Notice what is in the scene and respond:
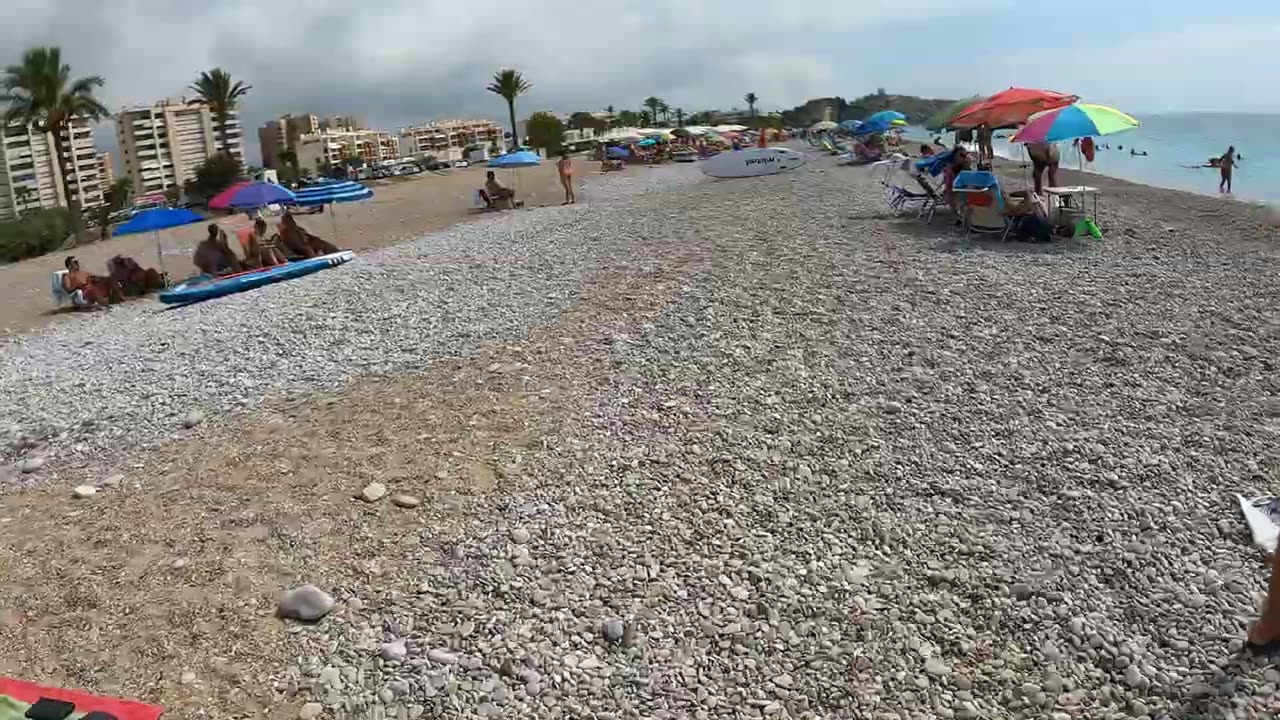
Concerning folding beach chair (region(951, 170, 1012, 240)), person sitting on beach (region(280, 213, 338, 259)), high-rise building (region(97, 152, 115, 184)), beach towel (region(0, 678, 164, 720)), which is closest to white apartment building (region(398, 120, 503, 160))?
high-rise building (region(97, 152, 115, 184))

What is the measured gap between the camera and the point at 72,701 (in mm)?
3549

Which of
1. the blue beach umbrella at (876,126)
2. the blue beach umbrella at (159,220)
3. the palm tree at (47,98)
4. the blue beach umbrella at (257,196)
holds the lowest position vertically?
the blue beach umbrella at (159,220)

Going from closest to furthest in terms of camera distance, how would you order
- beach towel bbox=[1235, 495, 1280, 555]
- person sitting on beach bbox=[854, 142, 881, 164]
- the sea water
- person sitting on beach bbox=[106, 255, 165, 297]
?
beach towel bbox=[1235, 495, 1280, 555], person sitting on beach bbox=[106, 255, 165, 297], the sea water, person sitting on beach bbox=[854, 142, 881, 164]

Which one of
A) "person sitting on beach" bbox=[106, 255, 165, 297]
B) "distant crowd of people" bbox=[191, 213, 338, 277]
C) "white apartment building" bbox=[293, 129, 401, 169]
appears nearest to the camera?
"distant crowd of people" bbox=[191, 213, 338, 277]

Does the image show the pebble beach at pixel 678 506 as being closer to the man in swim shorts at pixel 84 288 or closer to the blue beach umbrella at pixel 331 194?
the man in swim shorts at pixel 84 288

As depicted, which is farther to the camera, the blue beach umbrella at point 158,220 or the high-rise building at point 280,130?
the high-rise building at point 280,130

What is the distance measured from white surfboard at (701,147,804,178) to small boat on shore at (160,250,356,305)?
1147cm

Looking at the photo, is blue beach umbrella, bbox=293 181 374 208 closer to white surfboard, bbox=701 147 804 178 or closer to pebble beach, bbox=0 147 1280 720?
white surfboard, bbox=701 147 804 178

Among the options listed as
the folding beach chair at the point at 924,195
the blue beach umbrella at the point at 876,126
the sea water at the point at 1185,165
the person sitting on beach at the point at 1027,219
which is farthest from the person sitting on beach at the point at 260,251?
the blue beach umbrella at the point at 876,126

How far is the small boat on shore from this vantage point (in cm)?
1288

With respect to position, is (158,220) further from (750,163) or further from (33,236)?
(33,236)

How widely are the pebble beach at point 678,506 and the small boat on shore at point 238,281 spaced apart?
3194 millimetres

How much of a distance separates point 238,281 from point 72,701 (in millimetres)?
10692

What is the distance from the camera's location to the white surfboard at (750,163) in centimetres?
2341
